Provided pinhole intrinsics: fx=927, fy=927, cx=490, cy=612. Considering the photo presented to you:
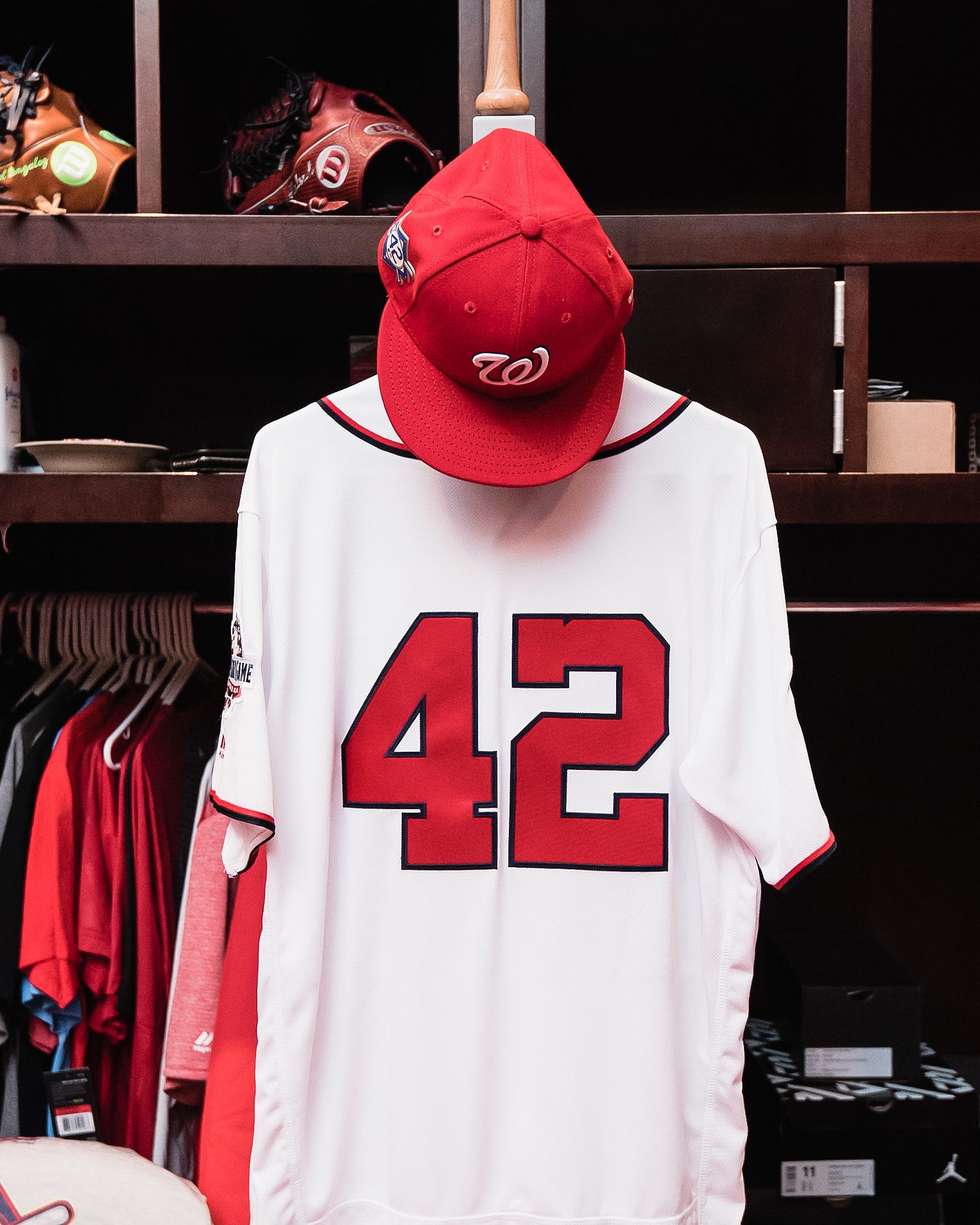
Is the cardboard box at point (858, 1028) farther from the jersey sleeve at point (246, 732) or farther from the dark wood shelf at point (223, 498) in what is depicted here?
the jersey sleeve at point (246, 732)

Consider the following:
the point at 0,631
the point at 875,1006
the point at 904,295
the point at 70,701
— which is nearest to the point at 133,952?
the point at 70,701

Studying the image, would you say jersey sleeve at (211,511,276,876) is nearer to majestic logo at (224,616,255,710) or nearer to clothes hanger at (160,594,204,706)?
majestic logo at (224,616,255,710)

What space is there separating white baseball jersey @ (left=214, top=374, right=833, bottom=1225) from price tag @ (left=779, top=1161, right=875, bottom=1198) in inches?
16.6

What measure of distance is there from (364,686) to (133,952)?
1.82 feet

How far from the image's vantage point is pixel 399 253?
936 mm

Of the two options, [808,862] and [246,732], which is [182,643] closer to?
[246,732]

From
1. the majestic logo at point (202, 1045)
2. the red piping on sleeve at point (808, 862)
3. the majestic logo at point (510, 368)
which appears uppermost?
the majestic logo at point (510, 368)

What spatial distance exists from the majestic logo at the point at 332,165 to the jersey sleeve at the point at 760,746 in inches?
29.6

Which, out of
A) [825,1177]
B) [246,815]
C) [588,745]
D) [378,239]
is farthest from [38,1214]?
[378,239]

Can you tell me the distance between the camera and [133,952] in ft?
4.17

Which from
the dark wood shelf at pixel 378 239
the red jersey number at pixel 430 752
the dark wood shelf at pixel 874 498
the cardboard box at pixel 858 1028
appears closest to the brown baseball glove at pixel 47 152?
the dark wood shelf at pixel 378 239

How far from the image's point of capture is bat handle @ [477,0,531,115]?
1.06 meters

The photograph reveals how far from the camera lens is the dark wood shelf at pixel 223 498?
1.24m

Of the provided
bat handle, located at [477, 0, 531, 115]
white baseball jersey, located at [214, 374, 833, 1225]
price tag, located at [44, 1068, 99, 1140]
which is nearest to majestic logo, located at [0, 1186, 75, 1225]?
price tag, located at [44, 1068, 99, 1140]
